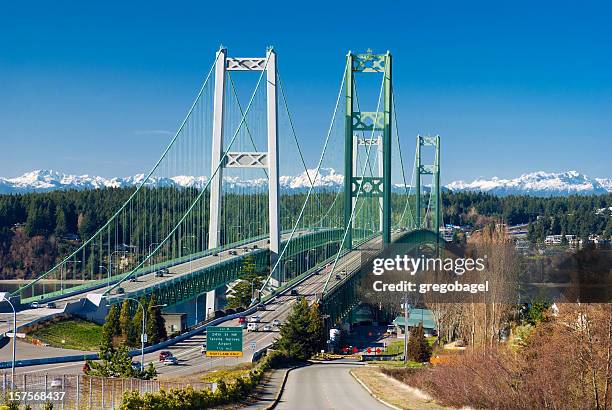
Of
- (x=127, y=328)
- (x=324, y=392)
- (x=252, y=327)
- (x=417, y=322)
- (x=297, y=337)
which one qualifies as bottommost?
(x=417, y=322)

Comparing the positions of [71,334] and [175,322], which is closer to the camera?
[71,334]

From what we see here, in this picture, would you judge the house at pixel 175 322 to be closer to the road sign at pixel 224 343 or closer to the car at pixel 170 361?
the car at pixel 170 361

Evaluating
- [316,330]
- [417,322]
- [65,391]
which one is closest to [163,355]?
[316,330]

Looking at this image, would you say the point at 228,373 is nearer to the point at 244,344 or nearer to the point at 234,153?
the point at 244,344

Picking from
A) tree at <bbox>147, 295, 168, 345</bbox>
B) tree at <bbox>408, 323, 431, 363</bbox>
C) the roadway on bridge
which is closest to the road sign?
the roadway on bridge

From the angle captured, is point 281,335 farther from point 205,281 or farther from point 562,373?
point 562,373

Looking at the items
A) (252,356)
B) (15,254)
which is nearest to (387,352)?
(252,356)

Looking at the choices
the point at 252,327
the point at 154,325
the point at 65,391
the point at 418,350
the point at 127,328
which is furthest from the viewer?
the point at 252,327
